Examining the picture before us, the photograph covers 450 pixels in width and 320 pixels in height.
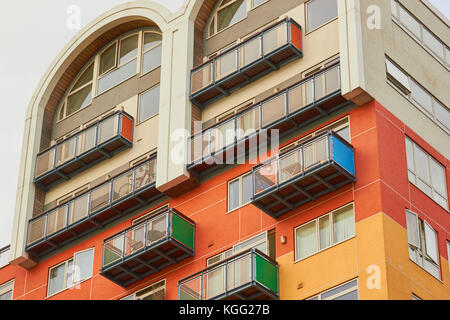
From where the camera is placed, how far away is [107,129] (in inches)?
1880

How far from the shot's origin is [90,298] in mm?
44938

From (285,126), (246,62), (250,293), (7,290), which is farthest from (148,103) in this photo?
(250,293)

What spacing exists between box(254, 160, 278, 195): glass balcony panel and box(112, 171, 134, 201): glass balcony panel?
7330mm

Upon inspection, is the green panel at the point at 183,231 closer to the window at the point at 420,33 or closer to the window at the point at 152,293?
the window at the point at 152,293

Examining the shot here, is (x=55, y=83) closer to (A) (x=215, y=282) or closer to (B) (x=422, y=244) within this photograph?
(A) (x=215, y=282)

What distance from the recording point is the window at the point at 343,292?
36.1m

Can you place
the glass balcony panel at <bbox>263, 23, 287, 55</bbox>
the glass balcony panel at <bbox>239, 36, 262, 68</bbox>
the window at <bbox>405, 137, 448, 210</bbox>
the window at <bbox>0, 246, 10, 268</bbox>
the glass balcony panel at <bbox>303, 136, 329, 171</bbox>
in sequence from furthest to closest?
the window at <bbox>0, 246, 10, 268</bbox> < the glass balcony panel at <bbox>239, 36, 262, 68</bbox> < the glass balcony panel at <bbox>263, 23, 287, 55</bbox> < the window at <bbox>405, 137, 448, 210</bbox> < the glass balcony panel at <bbox>303, 136, 329, 171</bbox>

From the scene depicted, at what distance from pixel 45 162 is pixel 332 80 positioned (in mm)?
15092

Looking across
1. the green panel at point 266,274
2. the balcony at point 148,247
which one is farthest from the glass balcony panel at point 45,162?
the green panel at point 266,274

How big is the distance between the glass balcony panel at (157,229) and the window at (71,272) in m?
4.77

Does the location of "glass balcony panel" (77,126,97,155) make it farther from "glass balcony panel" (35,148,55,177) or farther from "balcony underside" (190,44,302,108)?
"balcony underside" (190,44,302,108)

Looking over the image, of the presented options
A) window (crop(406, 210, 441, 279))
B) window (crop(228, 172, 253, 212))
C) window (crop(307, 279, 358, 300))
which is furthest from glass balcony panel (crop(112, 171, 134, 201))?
window (crop(406, 210, 441, 279))

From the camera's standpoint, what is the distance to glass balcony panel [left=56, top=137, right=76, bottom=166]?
160 feet
